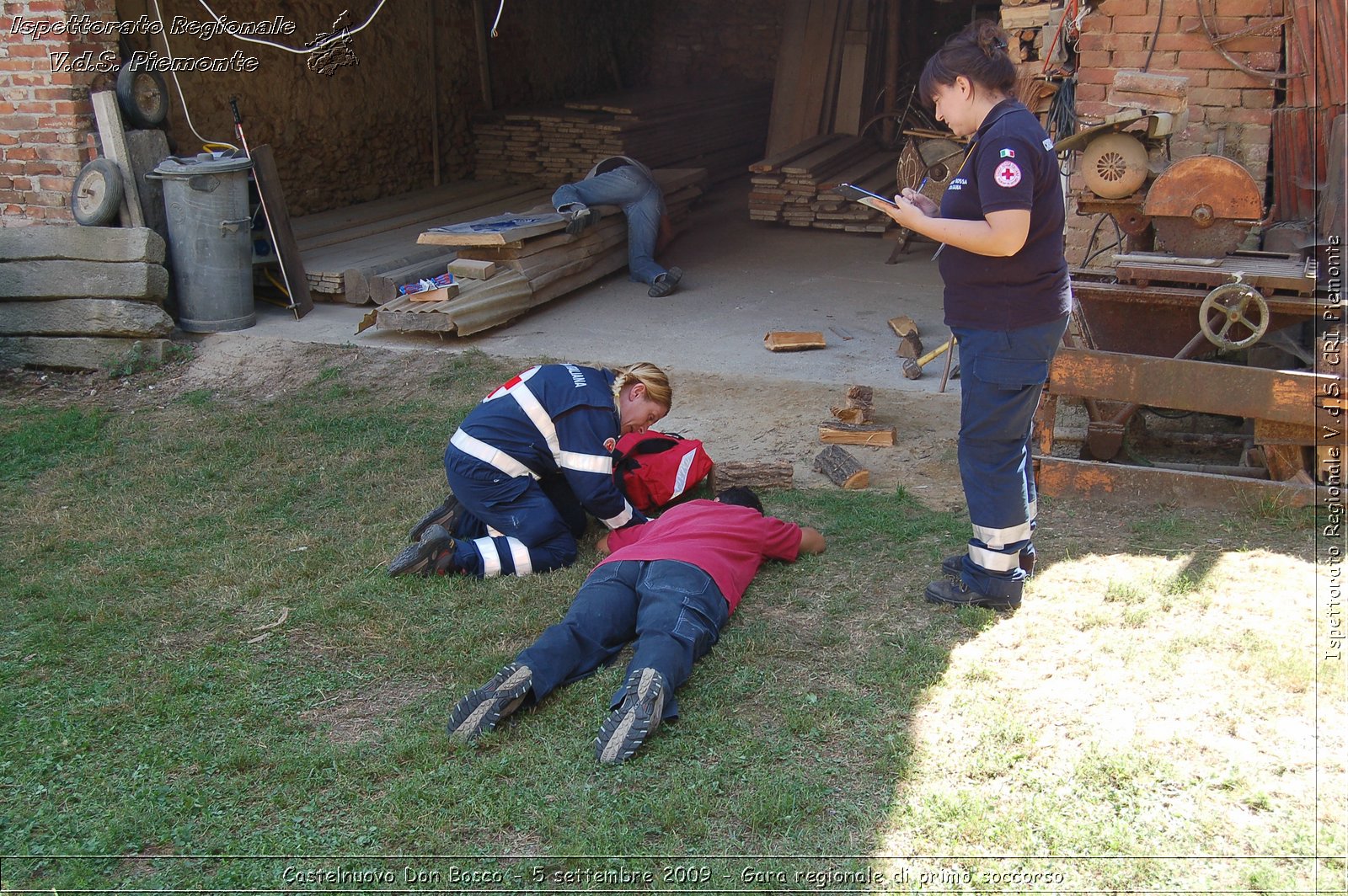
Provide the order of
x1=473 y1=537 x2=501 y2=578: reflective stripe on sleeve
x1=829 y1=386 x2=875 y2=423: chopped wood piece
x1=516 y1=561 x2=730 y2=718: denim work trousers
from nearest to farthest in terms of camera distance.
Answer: x1=516 y1=561 x2=730 y2=718: denim work trousers
x1=473 y1=537 x2=501 y2=578: reflective stripe on sleeve
x1=829 y1=386 x2=875 y2=423: chopped wood piece

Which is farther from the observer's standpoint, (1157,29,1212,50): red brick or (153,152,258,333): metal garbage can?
(153,152,258,333): metal garbage can

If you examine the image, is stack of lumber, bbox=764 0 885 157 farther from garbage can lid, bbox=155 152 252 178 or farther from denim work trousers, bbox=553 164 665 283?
garbage can lid, bbox=155 152 252 178

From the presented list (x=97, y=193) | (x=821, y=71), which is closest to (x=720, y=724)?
(x=97, y=193)

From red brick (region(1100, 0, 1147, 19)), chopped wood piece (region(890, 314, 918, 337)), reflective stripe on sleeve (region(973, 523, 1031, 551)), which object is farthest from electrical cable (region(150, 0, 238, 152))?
reflective stripe on sleeve (region(973, 523, 1031, 551))

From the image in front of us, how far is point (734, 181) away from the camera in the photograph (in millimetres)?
14742

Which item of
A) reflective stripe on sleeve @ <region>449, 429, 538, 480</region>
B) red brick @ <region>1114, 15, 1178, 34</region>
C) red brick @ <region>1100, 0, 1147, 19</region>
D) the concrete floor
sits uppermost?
red brick @ <region>1100, 0, 1147, 19</region>

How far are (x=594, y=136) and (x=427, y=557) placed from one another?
9343 mm

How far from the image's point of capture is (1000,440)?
3.84 meters

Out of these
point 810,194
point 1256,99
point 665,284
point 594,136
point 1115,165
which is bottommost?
point 665,284

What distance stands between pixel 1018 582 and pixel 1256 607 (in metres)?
0.87

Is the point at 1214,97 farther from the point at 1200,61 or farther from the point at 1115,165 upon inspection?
the point at 1115,165

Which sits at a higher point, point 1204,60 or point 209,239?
point 1204,60

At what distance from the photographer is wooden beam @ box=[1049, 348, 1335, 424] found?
4.71 meters

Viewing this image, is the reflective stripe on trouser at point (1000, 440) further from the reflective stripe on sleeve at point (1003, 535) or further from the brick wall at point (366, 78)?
the brick wall at point (366, 78)
